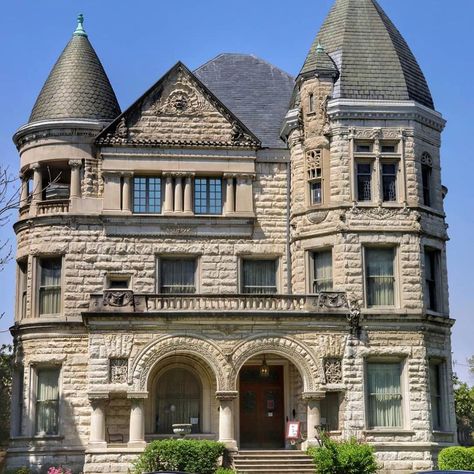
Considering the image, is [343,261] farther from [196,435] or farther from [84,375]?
[84,375]

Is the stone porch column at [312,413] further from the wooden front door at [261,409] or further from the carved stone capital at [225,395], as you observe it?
the wooden front door at [261,409]

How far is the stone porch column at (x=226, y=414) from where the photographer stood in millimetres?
30062

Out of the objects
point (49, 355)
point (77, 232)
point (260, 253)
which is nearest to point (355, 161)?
point (260, 253)

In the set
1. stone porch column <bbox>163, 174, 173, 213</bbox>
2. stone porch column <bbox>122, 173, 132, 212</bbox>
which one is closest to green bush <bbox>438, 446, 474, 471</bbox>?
stone porch column <bbox>163, 174, 173, 213</bbox>

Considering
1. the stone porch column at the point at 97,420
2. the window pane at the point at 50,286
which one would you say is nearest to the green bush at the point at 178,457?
the stone porch column at the point at 97,420

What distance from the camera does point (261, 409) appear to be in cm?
3347

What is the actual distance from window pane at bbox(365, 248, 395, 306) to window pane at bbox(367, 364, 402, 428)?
7.54ft

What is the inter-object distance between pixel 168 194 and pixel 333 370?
898 cm

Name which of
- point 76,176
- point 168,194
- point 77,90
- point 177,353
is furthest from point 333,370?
point 77,90

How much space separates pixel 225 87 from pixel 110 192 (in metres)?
7.31

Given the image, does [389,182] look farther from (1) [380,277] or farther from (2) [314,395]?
(2) [314,395]

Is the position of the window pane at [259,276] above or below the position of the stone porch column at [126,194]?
below

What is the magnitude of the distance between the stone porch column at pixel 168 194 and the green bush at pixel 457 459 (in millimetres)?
13031

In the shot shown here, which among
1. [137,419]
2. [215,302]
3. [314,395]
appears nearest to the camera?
[137,419]
